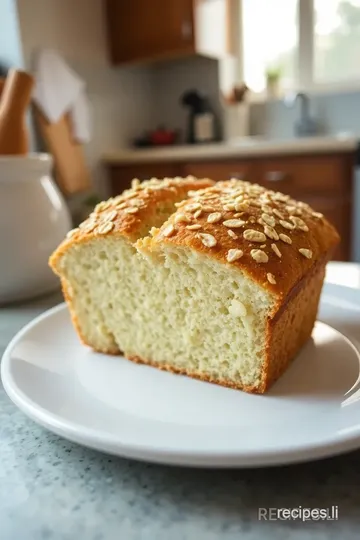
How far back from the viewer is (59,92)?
9.51 feet

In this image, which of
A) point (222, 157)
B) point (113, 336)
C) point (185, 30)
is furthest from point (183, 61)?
point (113, 336)

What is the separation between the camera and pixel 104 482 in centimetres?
52

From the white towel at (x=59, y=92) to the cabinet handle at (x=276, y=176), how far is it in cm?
117

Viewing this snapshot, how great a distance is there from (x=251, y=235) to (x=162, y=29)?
290 cm

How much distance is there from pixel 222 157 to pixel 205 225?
2194 mm

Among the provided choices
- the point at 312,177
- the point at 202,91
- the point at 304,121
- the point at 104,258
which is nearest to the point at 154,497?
the point at 104,258

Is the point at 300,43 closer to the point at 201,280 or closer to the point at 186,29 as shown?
the point at 186,29

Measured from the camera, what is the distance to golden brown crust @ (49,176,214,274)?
2.82 feet

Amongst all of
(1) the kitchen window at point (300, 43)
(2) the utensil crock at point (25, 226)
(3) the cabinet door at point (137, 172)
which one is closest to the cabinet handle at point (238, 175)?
(3) the cabinet door at point (137, 172)

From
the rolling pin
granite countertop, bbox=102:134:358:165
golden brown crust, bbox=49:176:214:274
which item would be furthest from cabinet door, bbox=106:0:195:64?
golden brown crust, bbox=49:176:214:274

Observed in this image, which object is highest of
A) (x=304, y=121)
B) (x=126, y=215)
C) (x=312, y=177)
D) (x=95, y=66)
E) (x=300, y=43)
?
(x=300, y=43)

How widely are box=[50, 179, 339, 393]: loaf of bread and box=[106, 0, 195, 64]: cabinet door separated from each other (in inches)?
102

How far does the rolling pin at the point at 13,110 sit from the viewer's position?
3.67 ft

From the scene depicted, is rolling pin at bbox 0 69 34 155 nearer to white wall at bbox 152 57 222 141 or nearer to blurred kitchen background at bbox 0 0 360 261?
blurred kitchen background at bbox 0 0 360 261
